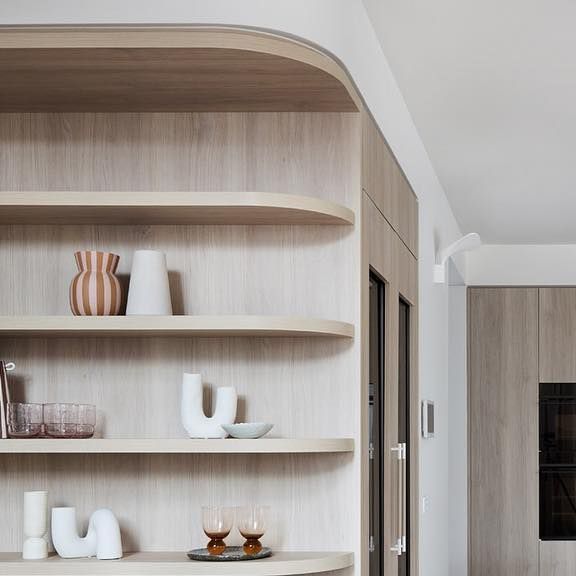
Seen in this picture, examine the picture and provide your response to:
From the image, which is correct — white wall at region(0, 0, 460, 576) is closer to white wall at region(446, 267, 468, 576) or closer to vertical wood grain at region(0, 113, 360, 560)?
vertical wood grain at region(0, 113, 360, 560)

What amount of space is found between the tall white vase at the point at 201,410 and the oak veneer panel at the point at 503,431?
5.21 m

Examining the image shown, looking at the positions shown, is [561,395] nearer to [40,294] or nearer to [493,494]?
[493,494]

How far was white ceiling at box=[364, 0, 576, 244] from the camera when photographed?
368cm

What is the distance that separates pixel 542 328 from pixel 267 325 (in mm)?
5440

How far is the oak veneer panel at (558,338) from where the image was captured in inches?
318

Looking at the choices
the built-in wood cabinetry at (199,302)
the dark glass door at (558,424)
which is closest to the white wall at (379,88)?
the built-in wood cabinetry at (199,302)

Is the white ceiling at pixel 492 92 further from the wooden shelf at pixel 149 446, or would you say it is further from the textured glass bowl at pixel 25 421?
the textured glass bowl at pixel 25 421

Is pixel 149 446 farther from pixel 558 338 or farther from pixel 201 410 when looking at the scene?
pixel 558 338

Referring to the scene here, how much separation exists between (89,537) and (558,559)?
219 inches

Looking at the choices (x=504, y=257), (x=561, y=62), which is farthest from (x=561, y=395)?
(x=561, y=62)

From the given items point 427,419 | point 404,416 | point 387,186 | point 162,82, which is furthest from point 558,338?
point 162,82

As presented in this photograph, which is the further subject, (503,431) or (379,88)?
(503,431)

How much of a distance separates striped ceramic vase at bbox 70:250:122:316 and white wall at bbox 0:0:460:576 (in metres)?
0.65

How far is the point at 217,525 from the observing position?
305cm
